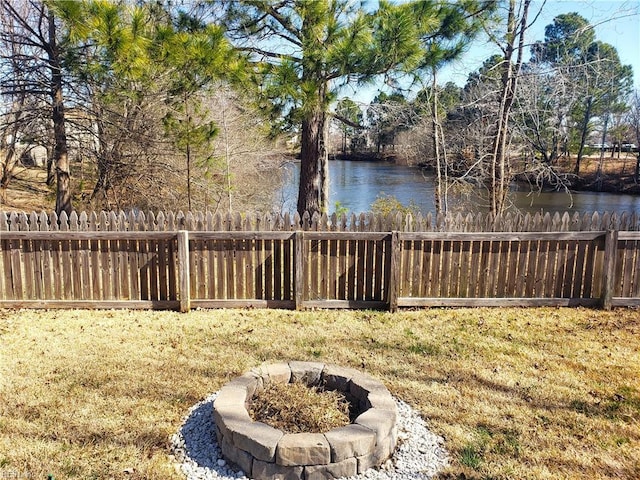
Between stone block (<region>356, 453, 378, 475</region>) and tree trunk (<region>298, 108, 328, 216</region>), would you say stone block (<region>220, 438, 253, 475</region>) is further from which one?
tree trunk (<region>298, 108, 328, 216</region>)

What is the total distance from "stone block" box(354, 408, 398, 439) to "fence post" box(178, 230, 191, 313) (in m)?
3.67

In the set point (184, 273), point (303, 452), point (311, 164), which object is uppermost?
point (311, 164)

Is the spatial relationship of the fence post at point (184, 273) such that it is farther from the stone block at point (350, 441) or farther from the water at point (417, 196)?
the water at point (417, 196)

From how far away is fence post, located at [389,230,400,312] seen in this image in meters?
6.06

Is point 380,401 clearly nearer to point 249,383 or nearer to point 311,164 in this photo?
point 249,383

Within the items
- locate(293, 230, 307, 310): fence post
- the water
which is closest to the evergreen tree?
locate(293, 230, 307, 310): fence post

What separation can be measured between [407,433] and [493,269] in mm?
3567

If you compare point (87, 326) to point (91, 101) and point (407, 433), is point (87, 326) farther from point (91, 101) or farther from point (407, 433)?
point (91, 101)

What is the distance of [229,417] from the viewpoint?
2939mm

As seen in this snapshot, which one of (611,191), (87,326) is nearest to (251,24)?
(87,326)

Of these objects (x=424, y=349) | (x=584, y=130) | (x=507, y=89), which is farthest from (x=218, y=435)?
(x=584, y=130)

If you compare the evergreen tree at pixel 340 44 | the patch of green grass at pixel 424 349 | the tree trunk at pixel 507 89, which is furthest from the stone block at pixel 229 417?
the tree trunk at pixel 507 89

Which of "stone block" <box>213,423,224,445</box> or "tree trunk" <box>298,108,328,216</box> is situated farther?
"tree trunk" <box>298,108,328,216</box>

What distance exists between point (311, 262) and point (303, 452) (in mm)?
3629
